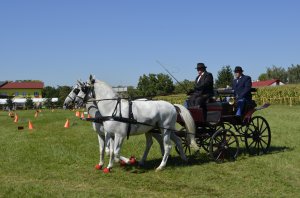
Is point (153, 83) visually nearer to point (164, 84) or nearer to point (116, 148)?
point (164, 84)

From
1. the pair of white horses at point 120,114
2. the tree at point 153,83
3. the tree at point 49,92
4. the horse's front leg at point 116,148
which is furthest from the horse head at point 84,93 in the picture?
the tree at point 49,92

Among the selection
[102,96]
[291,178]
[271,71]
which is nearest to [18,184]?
[102,96]

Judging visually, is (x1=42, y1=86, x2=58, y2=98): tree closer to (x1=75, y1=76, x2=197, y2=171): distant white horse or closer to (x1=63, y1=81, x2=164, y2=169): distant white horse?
(x1=63, y1=81, x2=164, y2=169): distant white horse

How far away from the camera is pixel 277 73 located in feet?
456

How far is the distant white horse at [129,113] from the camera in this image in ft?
31.3

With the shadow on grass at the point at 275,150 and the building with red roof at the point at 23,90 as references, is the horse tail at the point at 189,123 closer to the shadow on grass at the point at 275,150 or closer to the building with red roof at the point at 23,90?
the shadow on grass at the point at 275,150

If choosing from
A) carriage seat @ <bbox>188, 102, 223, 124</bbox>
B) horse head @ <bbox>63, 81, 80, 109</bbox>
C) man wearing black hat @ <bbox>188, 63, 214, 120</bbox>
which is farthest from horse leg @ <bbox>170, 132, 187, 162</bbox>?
horse head @ <bbox>63, 81, 80, 109</bbox>

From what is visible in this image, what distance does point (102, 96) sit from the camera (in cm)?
990

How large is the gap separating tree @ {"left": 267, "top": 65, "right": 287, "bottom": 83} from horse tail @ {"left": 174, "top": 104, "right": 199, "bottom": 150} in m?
Result: 129

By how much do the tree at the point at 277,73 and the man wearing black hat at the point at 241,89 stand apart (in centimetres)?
12682

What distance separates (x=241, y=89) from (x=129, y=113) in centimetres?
361

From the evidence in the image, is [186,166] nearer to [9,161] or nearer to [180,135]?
[180,135]

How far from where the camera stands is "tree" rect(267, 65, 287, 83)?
440 feet

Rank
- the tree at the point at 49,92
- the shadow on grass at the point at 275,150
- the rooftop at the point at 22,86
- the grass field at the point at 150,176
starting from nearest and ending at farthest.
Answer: the grass field at the point at 150,176
the shadow on grass at the point at 275,150
the tree at the point at 49,92
the rooftop at the point at 22,86
